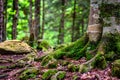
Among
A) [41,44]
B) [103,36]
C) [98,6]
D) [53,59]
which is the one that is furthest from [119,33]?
[41,44]

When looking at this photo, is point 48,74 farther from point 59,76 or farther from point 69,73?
point 69,73

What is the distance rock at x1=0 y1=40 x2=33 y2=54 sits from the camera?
49.8ft

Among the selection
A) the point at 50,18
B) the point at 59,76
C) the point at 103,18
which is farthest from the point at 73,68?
the point at 50,18

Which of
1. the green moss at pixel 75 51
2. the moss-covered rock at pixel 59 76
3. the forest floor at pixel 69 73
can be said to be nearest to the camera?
the forest floor at pixel 69 73

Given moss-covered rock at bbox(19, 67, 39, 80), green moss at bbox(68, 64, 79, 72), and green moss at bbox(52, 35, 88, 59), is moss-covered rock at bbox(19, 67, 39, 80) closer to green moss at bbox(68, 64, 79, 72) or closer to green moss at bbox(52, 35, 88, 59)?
green moss at bbox(52, 35, 88, 59)

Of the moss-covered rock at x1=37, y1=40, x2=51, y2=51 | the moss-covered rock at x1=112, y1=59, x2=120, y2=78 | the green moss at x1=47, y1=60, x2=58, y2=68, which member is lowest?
the moss-covered rock at x1=37, y1=40, x2=51, y2=51

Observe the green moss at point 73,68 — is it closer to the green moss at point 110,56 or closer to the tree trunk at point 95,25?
the green moss at point 110,56

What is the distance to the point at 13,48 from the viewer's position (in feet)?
51.0

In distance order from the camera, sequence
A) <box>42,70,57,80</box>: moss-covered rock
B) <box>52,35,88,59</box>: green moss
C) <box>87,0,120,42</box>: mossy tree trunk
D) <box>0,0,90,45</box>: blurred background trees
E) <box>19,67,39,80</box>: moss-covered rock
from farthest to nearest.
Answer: <box>0,0,90,45</box>: blurred background trees → <box>52,35,88,59</box>: green moss → <box>19,67,39,80</box>: moss-covered rock → <box>87,0,120,42</box>: mossy tree trunk → <box>42,70,57,80</box>: moss-covered rock

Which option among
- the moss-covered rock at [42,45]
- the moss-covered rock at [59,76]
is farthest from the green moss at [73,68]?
the moss-covered rock at [42,45]

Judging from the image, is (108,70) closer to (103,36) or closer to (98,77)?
(98,77)

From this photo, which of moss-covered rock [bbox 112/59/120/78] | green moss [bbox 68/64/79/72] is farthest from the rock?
moss-covered rock [bbox 112/59/120/78]

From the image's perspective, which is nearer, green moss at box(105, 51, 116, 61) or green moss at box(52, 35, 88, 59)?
green moss at box(105, 51, 116, 61)

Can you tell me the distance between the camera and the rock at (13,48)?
598 inches
